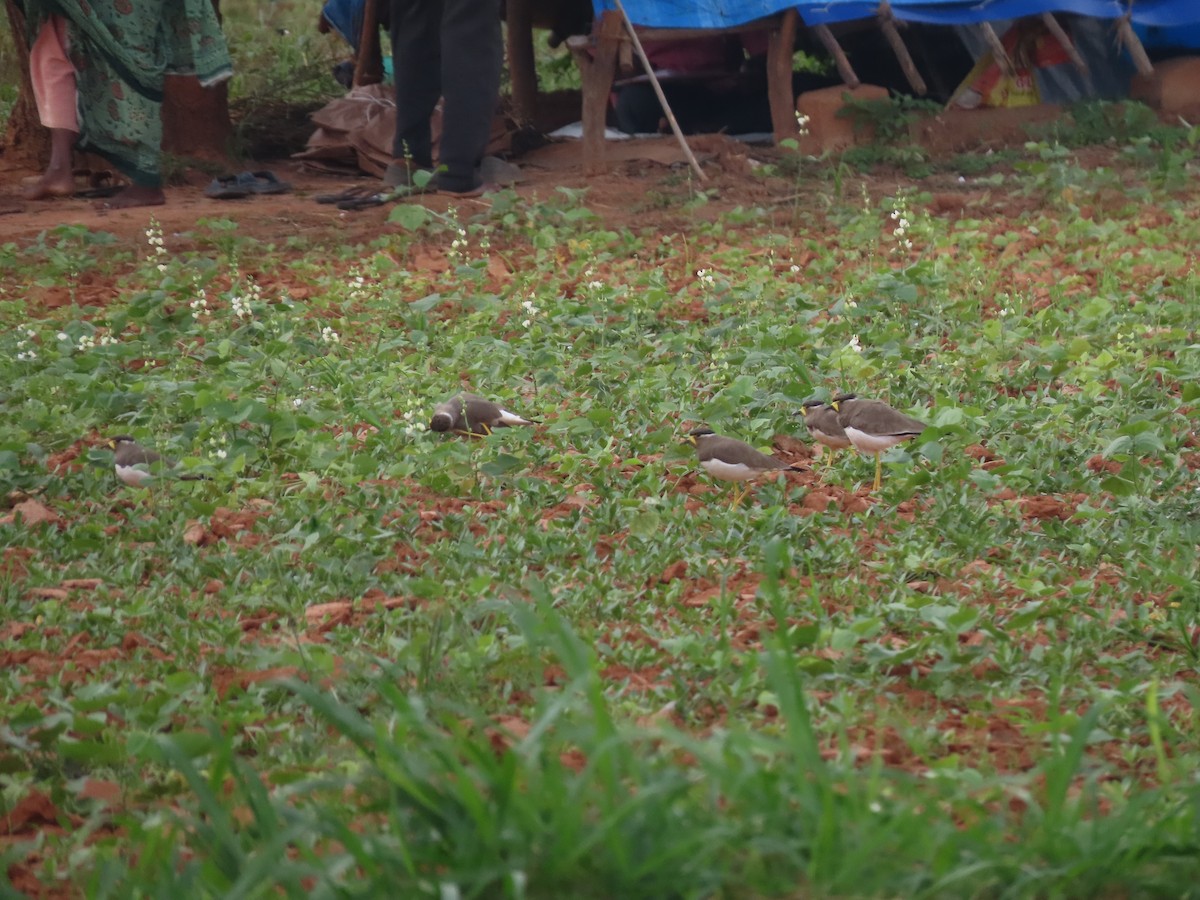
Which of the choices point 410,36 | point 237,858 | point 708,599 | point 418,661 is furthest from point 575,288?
point 237,858

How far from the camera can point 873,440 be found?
14.8 feet

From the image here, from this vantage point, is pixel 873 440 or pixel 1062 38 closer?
pixel 873 440

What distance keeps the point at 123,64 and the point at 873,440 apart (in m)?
6.32

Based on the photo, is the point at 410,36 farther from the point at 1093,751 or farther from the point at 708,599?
the point at 1093,751

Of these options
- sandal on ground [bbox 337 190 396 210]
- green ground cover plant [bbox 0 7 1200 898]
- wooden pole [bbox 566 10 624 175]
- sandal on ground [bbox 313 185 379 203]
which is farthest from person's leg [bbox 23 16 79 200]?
wooden pole [bbox 566 10 624 175]

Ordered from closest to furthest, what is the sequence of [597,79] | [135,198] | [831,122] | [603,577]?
1. [603,577]
2. [135,198]
3. [597,79]
4. [831,122]

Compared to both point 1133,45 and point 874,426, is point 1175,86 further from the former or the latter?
point 874,426

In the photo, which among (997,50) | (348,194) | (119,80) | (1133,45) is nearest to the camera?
(119,80)

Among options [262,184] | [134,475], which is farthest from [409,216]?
[134,475]

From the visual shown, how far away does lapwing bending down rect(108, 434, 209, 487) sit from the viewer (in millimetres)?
4547

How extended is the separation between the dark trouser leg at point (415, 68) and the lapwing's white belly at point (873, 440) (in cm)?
540

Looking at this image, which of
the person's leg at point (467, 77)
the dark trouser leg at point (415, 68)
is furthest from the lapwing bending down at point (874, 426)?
the dark trouser leg at point (415, 68)

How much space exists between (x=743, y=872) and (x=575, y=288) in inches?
214

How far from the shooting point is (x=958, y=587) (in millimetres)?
3844
